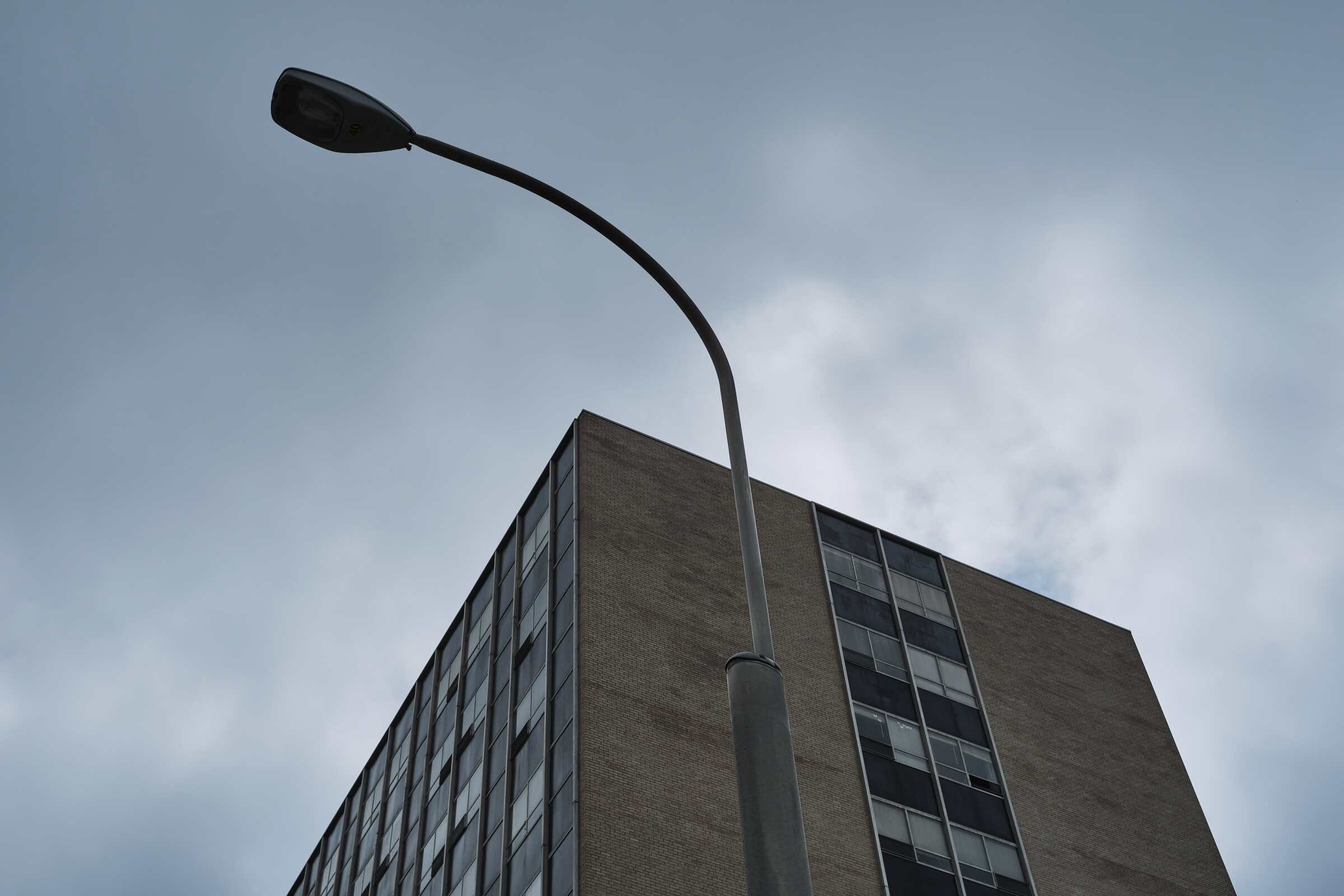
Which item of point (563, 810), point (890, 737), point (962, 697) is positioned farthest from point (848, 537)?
point (563, 810)

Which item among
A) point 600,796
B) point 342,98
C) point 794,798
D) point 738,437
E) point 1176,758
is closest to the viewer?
point 794,798

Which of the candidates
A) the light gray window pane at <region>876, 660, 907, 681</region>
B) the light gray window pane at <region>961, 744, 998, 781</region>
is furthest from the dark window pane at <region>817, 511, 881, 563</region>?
the light gray window pane at <region>961, 744, 998, 781</region>

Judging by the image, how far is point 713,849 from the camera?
2673 centimetres

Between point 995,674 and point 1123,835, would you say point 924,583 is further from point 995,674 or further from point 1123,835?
point 1123,835

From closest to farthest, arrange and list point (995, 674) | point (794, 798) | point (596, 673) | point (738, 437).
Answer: point (794, 798)
point (738, 437)
point (596, 673)
point (995, 674)

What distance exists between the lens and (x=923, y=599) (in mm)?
38781

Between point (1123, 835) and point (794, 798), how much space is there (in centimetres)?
3277

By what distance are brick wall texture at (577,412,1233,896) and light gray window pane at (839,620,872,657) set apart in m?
0.45

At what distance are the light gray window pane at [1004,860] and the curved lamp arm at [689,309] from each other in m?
25.2

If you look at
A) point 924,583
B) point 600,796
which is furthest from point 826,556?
point 600,796

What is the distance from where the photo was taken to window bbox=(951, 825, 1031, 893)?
3112cm

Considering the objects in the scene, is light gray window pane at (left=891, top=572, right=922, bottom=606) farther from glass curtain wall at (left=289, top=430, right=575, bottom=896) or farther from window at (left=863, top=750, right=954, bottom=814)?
glass curtain wall at (left=289, top=430, right=575, bottom=896)

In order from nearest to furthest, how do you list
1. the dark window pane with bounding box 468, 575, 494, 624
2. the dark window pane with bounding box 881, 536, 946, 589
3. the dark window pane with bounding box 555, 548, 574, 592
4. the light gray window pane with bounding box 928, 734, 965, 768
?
the dark window pane with bounding box 555, 548, 574, 592 → the light gray window pane with bounding box 928, 734, 965, 768 → the dark window pane with bounding box 468, 575, 494, 624 → the dark window pane with bounding box 881, 536, 946, 589

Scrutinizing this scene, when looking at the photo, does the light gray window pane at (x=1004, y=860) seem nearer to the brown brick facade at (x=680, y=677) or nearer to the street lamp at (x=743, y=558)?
the brown brick facade at (x=680, y=677)
